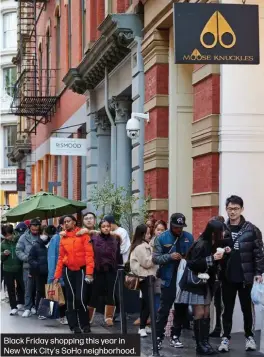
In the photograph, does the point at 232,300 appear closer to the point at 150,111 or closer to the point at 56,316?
the point at 56,316

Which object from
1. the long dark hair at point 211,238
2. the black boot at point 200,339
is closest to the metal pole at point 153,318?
the black boot at point 200,339

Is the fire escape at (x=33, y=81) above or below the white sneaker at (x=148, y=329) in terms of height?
above

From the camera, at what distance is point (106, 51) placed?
2450 centimetres

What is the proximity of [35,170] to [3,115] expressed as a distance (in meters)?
23.8

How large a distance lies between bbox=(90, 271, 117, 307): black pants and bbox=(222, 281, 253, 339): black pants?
4281 mm

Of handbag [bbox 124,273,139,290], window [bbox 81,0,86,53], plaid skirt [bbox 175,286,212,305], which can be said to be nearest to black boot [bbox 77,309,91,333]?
handbag [bbox 124,273,139,290]

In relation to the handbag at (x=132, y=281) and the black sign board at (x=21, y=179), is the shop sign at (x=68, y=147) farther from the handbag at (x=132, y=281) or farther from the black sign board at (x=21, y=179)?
the black sign board at (x=21, y=179)

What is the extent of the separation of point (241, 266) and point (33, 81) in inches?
1194

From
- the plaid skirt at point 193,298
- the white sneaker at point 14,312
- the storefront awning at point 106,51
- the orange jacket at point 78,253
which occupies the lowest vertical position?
the white sneaker at point 14,312

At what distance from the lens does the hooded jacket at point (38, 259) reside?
1931 centimetres

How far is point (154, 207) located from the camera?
20.0 meters

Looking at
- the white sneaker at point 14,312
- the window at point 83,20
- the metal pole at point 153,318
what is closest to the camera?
the metal pole at point 153,318

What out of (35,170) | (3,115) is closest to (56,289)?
(35,170)

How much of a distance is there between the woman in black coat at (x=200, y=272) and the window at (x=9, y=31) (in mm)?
63578
